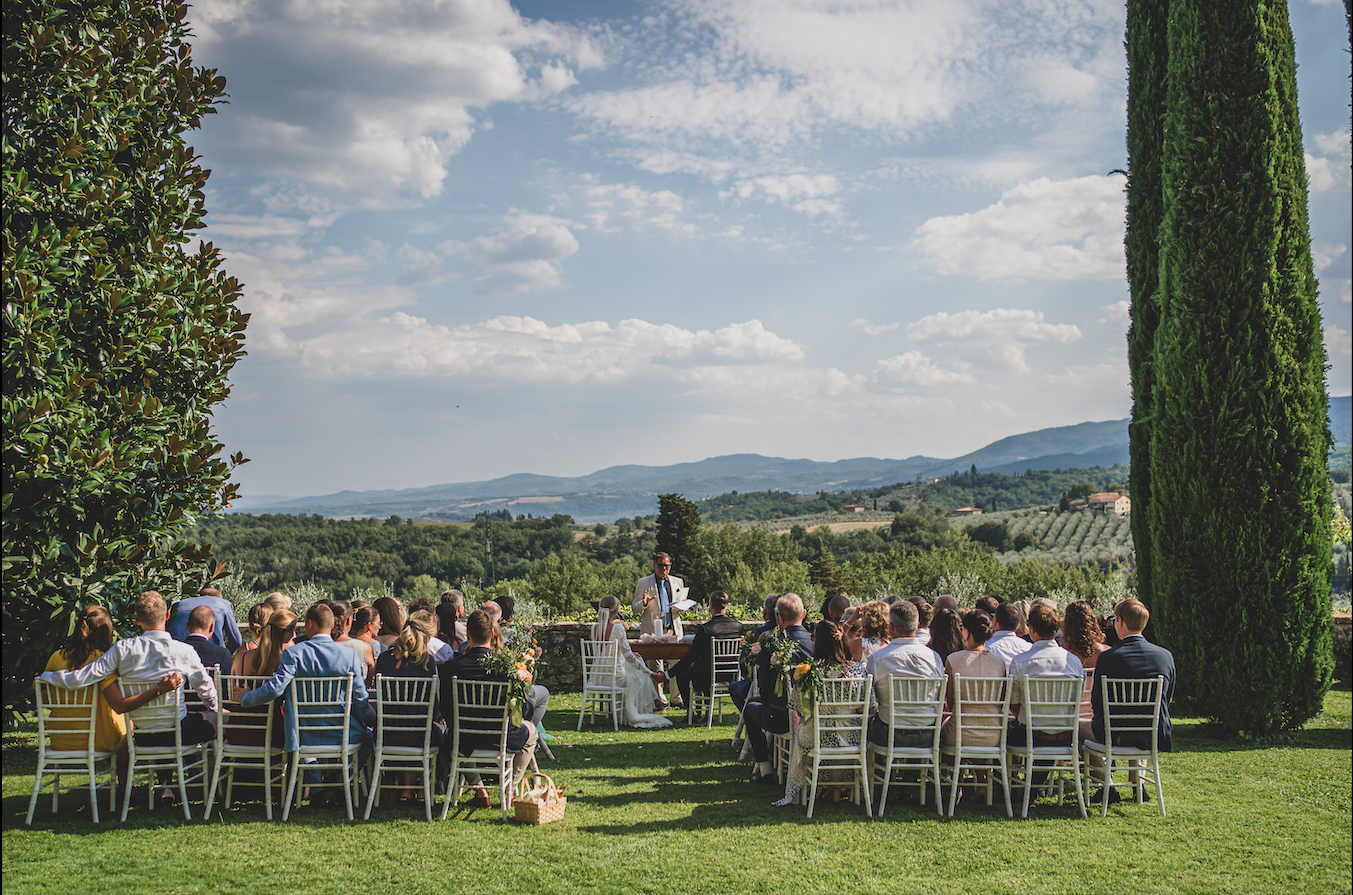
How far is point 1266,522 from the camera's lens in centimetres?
849

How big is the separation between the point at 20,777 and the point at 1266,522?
12.0 meters

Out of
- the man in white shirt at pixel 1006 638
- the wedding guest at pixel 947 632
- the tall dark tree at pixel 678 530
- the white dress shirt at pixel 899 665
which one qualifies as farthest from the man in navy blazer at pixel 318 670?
the tall dark tree at pixel 678 530

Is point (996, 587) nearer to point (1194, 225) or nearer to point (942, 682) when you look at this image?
point (1194, 225)

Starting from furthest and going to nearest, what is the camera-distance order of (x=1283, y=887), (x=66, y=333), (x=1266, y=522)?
(x=1266, y=522), (x=66, y=333), (x=1283, y=887)

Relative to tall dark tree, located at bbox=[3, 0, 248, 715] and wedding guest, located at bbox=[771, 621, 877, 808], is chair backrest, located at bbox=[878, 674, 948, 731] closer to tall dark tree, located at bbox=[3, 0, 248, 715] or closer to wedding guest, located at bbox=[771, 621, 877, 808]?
wedding guest, located at bbox=[771, 621, 877, 808]

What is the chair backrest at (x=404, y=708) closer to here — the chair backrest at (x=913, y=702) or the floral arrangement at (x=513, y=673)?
the floral arrangement at (x=513, y=673)

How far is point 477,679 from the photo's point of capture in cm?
602

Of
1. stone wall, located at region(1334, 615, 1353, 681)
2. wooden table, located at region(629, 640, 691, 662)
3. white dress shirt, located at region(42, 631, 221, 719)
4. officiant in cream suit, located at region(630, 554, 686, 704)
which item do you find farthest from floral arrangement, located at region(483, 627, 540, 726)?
stone wall, located at region(1334, 615, 1353, 681)

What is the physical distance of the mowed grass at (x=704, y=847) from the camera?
475 centimetres

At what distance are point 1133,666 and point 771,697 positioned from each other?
2.75 meters

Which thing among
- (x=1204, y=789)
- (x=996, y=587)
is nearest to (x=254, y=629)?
(x=1204, y=789)

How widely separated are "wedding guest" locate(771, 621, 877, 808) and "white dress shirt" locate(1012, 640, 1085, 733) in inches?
47.0

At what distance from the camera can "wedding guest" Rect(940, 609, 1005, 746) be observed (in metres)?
6.12

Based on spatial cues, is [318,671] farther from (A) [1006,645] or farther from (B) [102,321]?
(A) [1006,645]
